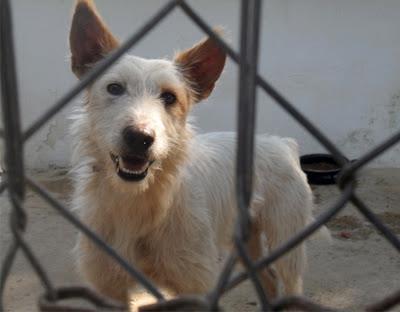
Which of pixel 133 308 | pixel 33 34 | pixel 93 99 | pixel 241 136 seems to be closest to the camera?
pixel 241 136

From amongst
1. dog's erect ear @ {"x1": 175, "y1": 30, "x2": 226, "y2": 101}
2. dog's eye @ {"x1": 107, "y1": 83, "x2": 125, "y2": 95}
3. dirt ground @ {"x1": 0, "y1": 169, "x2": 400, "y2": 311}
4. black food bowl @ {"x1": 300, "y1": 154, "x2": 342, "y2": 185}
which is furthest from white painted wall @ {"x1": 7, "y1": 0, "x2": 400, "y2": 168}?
dog's eye @ {"x1": 107, "y1": 83, "x2": 125, "y2": 95}

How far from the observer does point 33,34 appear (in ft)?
19.9

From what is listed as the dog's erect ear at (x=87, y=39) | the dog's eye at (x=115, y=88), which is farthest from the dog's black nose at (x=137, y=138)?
the dog's erect ear at (x=87, y=39)

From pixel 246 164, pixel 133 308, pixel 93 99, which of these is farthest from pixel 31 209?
pixel 246 164

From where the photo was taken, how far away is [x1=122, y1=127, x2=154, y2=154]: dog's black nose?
269cm

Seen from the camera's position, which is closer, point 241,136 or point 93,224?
point 241,136

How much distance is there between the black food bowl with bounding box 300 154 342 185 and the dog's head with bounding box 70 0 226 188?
286 centimetres

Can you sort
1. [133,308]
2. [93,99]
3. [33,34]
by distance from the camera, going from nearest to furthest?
[93,99] < [133,308] < [33,34]

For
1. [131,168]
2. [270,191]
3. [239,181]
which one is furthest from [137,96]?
[239,181]

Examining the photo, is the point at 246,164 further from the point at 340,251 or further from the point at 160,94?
the point at 340,251

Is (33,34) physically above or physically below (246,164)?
above

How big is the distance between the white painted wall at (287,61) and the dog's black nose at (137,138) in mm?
3387

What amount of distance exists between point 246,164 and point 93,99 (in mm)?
2225

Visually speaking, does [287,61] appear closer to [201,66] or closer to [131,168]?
[201,66]
